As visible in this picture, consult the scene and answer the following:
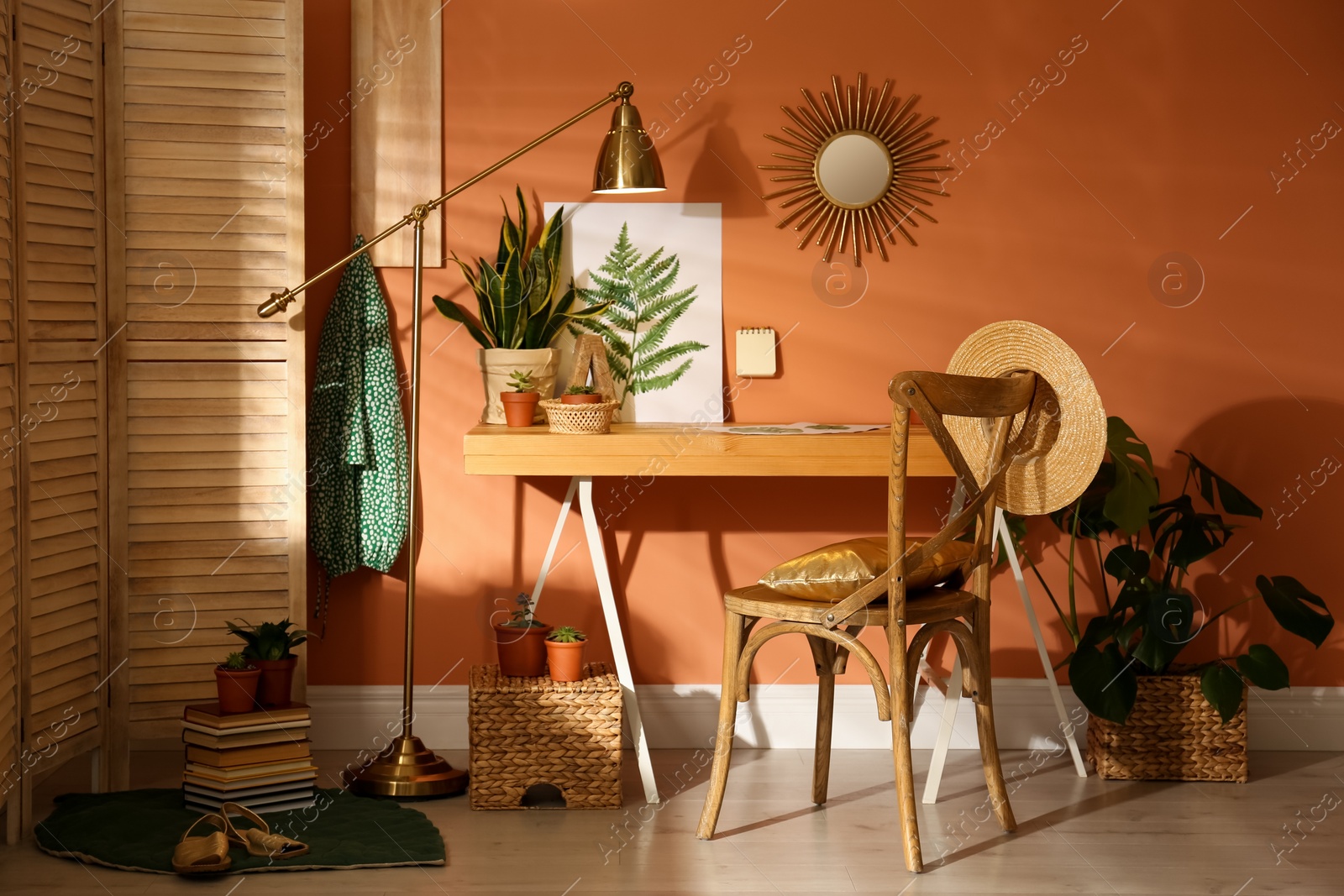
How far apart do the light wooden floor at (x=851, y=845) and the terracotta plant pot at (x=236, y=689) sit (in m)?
0.33

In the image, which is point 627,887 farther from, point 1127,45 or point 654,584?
point 1127,45

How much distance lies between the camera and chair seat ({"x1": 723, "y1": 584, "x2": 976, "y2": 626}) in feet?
8.35

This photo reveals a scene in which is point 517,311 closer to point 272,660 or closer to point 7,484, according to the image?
point 272,660

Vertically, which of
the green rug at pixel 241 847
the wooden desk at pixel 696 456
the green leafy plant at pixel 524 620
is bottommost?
the green rug at pixel 241 847

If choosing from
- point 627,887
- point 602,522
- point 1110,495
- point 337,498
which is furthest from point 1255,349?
point 337,498

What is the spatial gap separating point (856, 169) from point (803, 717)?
1.56m

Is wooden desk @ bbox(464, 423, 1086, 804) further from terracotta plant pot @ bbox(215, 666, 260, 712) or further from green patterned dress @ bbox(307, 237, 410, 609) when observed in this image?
terracotta plant pot @ bbox(215, 666, 260, 712)

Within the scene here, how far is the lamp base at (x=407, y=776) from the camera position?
118 inches

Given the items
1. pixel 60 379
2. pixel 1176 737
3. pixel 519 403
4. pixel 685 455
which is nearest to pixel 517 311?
pixel 519 403

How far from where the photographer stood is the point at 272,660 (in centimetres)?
289

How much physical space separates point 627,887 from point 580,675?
2.18 feet

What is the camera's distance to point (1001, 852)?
2635 millimetres

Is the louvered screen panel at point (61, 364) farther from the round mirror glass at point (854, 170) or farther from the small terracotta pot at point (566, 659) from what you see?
the round mirror glass at point (854, 170)

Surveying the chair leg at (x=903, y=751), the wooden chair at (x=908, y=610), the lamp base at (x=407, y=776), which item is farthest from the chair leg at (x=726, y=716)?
the lamp base at (x=407, y=776)
